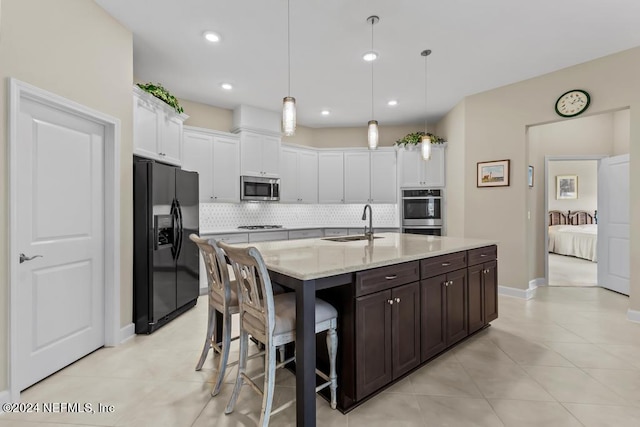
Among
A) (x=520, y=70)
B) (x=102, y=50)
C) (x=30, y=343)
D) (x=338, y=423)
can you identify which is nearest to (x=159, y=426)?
(x=338, y=423)

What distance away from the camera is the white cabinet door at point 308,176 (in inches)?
230

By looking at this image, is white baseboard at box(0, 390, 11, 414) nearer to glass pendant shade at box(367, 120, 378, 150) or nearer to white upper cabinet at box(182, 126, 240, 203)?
white upper cabinet at box(182, 126, 240, 203)

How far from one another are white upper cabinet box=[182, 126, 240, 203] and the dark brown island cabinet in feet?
10.9

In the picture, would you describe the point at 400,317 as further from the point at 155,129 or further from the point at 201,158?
the point at 201,158

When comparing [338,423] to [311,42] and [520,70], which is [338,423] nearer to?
[311,42]

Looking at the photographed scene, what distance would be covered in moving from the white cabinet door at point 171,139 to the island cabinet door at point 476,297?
3565 mm

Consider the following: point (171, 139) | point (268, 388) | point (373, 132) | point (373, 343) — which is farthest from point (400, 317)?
point (171, 139)

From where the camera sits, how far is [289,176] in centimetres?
566

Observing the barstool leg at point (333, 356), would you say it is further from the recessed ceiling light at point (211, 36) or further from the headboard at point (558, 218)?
the headboard at point (558, 218)

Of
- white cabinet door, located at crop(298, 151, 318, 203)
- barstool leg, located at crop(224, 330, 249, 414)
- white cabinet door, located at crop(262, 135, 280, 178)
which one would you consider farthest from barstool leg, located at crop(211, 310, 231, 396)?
white cabinet door, located at crop(298, 151, 318, 203)

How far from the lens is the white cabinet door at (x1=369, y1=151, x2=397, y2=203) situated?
589cm

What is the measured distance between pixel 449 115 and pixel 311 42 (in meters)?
3.21

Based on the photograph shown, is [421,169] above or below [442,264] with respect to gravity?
above

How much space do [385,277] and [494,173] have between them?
11.0 ft
